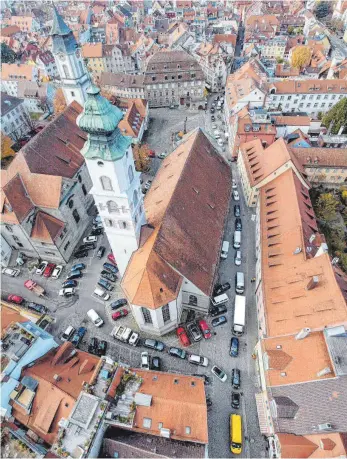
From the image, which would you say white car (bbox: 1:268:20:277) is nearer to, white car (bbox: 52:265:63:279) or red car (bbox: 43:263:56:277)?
red car (bbox: 43:263:56:277)

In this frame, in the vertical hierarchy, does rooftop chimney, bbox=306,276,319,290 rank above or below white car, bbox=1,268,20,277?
above

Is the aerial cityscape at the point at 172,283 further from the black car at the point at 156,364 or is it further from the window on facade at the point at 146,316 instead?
the window on facade at the point at 146,316

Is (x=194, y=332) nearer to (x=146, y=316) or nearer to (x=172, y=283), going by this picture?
(x=146, y=316)

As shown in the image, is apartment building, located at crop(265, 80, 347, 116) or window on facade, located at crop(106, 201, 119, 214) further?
apartment building, located at crop(265, 80, 347, 116)

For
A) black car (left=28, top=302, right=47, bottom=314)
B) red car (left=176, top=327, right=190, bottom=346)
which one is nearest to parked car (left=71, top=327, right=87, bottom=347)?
black car (left=28, top=302, right=47, bottom=314)

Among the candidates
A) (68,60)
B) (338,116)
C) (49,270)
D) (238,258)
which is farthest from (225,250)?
(338,116)

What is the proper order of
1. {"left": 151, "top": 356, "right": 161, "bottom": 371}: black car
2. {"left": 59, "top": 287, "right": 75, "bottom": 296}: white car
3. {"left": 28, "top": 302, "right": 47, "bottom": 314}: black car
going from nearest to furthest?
{"left": 151, "top": 356, "right": 161, "bottom": 371}: black car < {"left": 28, "top": 302, "right": 47, "bottom": 314}: black car < {"left": 59, "top": 287, "right": 75, "bottom": 296}: white car

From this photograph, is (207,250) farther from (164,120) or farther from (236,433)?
(164,120)
